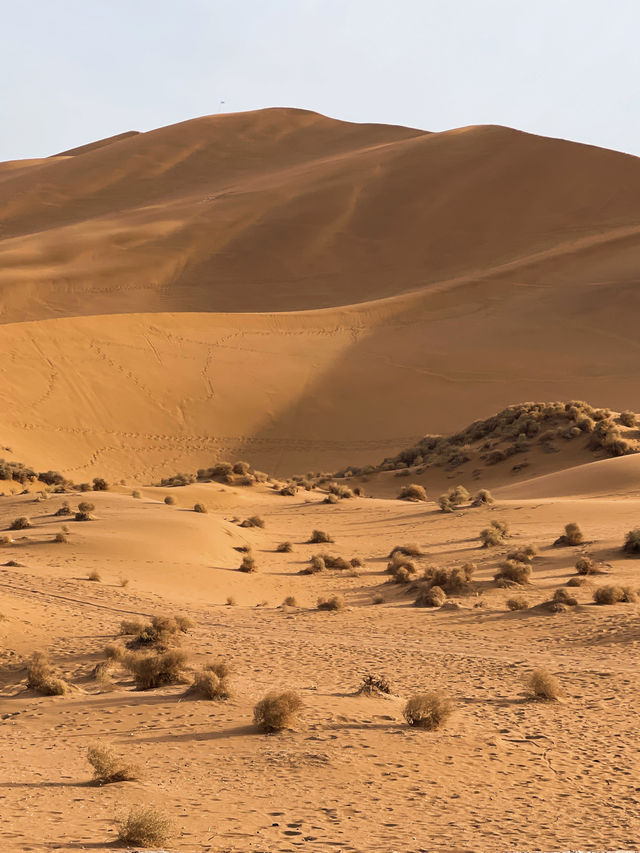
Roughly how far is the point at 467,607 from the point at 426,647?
2.74 metres

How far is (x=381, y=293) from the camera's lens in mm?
64250

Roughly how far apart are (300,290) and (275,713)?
5945 cm

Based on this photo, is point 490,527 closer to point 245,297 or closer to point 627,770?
point 627,770

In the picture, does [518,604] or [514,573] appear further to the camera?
[514,573]

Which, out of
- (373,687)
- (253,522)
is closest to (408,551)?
(253,522)

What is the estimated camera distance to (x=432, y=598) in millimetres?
15617

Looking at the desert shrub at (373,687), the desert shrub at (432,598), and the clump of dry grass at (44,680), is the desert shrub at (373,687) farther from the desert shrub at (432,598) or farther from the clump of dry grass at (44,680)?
the desert shrub at (432,598)

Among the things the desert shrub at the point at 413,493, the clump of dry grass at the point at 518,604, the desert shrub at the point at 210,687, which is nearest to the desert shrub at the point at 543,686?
the desert shrub at the point at 210,687

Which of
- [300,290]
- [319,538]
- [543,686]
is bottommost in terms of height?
[543,686]

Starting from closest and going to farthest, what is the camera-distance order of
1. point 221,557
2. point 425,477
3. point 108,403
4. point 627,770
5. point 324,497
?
point 627,770 → point 221,557 → point 324,497 → point 425,477 → point 108,403

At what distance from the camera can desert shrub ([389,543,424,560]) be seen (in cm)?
1967

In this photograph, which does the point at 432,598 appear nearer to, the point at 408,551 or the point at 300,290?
the point at 408,551

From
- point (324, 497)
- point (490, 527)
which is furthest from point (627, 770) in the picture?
point (324, 497)

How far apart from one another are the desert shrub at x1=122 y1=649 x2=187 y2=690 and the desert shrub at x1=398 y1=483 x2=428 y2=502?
61.8 feet
